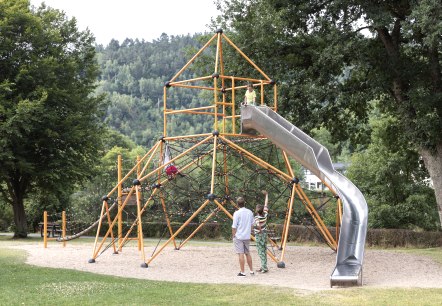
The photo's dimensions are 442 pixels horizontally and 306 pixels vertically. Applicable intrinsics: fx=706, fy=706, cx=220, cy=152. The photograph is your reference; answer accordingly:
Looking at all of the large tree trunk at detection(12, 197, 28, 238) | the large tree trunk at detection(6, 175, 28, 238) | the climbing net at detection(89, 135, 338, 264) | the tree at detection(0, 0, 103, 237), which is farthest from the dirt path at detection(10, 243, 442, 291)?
the large tree trunk at detection(6, 175, 28, 238)

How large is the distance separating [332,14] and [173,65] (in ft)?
493

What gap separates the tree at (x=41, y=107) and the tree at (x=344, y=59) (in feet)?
40.3

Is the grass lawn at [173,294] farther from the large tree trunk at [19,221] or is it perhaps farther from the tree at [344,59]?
the large tree trunk at [19,221]

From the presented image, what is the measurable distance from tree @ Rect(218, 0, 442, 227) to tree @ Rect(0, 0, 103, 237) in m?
12.3

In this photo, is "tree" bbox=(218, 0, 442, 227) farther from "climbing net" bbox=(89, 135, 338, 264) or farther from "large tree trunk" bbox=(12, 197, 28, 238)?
"large tree trunk" bbox=(12, 197, 28, 238)

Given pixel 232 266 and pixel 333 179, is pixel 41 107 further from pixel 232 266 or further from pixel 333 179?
pixel 333 179

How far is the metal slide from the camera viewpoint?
605 inches

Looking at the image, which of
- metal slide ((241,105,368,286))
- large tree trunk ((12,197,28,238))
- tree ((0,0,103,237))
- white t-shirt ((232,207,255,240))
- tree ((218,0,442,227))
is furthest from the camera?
large tree trunk ((12,197,28,238))

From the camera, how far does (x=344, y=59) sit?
26.1m

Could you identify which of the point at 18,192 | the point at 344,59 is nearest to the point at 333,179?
the point at 344,59

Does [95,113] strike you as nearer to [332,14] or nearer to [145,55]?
[332,14]

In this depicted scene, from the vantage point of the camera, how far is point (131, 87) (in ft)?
551

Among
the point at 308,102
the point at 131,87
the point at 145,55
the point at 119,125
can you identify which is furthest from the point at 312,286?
the point at 145,55

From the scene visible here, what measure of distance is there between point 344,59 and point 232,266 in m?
10.2
